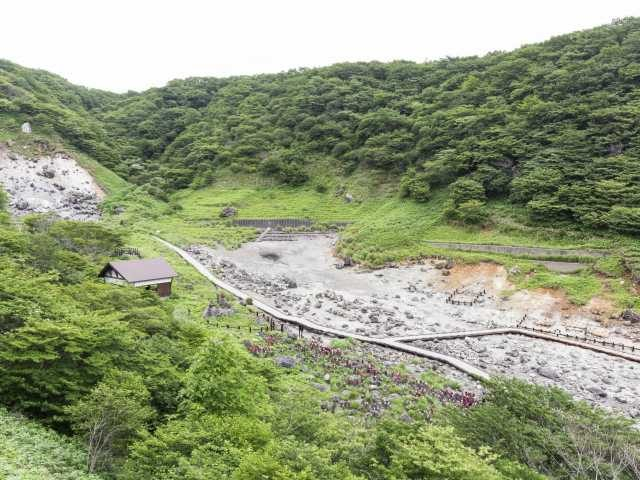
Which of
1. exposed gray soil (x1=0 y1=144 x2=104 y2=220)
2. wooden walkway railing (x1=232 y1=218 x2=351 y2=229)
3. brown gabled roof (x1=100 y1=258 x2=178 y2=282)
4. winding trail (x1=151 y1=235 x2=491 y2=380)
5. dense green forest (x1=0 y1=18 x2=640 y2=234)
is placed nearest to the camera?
winding trail (x1=151 y1=235 x2=491 y2=380)

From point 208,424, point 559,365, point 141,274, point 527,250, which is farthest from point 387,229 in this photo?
point 208,424

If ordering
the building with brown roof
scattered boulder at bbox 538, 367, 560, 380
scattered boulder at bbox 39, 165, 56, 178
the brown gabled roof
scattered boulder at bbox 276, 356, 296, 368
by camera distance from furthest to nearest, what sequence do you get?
scattered boulder at bbox 39, 165, 56, 178, the brown gabled roof, the building with brown roof, scattered boulder at bbox 538, 367, 560, 380, scattered boulder at bbox 276, 356, 296, 368

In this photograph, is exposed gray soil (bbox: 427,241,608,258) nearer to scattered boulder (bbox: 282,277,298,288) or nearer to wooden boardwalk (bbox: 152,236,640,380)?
wooden boardwalk (bbox: 152,236,640,380)

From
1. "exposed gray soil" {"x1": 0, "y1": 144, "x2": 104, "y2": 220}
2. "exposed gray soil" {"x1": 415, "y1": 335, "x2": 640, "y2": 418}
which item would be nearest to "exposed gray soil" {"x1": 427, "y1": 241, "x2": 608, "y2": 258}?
"exposed gray soil" {"x1": 415, "y1": 335, "x2": 640, "y2": 418}

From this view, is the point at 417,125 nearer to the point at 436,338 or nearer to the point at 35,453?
the point at 436,338

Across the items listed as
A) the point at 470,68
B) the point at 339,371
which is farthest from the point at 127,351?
the point at 470,68

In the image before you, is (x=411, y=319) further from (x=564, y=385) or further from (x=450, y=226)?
(x=450, y=226)

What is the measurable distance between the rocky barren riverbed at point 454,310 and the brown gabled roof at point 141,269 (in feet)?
25.3

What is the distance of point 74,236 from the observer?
32.4m

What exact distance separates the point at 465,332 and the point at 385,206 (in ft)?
101

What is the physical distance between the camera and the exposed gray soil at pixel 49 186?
5475 centimetres

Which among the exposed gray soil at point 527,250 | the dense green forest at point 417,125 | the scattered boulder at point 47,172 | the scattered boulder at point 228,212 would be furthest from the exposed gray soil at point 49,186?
the exposed gray soil at point 527,250

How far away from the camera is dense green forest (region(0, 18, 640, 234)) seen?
142ft

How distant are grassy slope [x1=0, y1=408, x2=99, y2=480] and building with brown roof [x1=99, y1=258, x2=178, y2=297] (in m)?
16.3
